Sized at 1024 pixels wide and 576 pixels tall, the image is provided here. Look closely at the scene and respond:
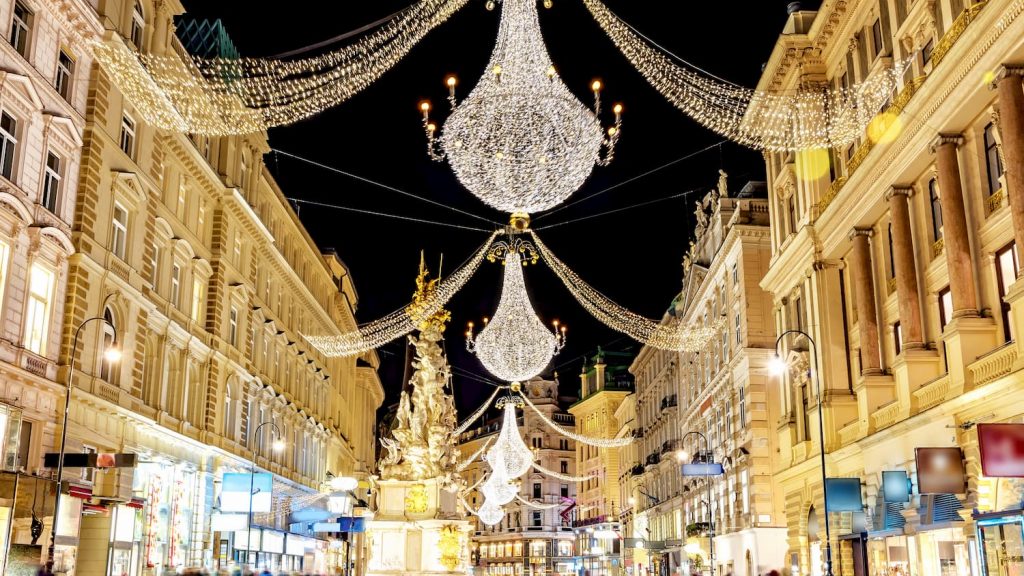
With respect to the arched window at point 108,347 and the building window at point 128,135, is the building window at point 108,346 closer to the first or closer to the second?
the arched window at point 108,347

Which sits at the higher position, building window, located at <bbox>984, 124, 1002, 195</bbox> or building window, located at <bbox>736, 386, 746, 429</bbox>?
building window, located at <bbox>984, 124, 1002, 195</bbox>

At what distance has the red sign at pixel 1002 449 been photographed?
21.9 meters

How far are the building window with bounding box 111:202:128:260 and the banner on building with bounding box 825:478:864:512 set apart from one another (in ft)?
81.0

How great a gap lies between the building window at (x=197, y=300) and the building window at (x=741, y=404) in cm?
2780

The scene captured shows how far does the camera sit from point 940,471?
2570 centimetres

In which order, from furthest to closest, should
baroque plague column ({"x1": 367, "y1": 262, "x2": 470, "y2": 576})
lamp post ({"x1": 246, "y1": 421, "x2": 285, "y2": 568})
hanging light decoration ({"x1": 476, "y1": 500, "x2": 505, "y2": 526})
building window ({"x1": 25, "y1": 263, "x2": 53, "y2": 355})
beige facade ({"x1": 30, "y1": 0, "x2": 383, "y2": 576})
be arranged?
1. hanging light decoration ({"x1": 476, "y1": 500, "x2": 505, "y2": 526})
2. baroque plague column ({"x1": 367, "y1": 262, "x2": 470, "y2": 576})
3. lamp post ({"x1": 246, "y1": 421, "x2": 285, "y2": 568})
4. beige facade ({"x1": 30, "y1": 0, "x2": 383, "y2": 576})
5. building window ({"x1": 25, "y1": 263, "x2": 53, "y2": 355})

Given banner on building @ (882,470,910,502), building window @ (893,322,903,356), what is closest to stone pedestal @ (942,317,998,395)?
banner on building @ (882,470,910,502)

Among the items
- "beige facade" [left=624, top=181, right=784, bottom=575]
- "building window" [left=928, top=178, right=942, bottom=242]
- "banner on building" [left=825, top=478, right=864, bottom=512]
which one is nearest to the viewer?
"building window" [left=928, top=178, right=942, bottom=242]

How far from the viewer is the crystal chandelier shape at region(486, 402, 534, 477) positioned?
268ft

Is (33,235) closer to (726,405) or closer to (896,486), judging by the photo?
(896,486)

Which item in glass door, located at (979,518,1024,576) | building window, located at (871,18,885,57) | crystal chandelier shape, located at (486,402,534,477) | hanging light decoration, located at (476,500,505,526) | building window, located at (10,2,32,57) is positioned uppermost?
building window, located at (871,18,885,57)

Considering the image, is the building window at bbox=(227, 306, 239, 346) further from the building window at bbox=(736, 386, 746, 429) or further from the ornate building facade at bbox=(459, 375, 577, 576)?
the ornate building facade at bbox=(459, 375, 577, 576)

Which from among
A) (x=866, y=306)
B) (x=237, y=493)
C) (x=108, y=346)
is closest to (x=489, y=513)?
(x=237, y=493)

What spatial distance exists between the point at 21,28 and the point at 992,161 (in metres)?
26.7
